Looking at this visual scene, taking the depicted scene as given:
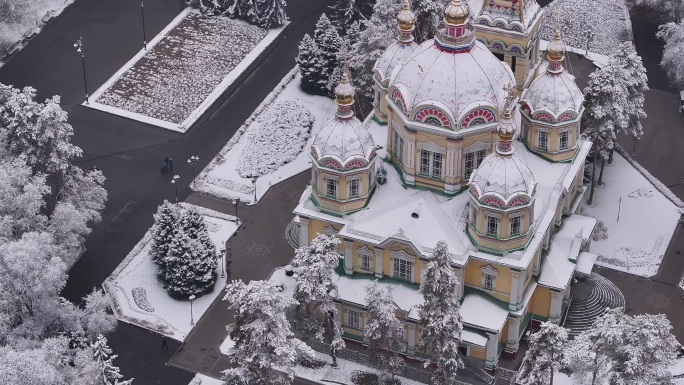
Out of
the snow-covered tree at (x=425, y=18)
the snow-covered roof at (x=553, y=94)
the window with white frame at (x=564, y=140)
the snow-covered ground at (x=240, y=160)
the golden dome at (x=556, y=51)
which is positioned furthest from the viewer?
the snow-covered tree at (x=425, y=18)

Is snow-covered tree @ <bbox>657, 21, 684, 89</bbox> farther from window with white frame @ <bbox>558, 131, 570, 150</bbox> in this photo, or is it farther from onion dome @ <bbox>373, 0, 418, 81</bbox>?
onion dome @ <bbox>373, 0, 418, 81</bbox>

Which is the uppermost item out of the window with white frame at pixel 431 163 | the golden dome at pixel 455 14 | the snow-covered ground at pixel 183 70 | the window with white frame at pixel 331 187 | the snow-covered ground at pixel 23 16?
the golden dome at pixel 455 14

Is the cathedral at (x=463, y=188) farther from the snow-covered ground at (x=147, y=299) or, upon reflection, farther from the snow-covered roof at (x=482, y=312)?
the snow-covered ground at (x=147, y=299)

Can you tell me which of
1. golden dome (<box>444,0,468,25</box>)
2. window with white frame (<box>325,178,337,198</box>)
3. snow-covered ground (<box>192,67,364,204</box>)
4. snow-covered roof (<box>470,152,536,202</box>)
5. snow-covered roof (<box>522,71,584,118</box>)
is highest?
golden dome (<box>444,0,468,25</box>)

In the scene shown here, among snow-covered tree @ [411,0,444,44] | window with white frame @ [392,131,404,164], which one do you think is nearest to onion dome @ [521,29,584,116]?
window with white frame @ [392,131,404,164]

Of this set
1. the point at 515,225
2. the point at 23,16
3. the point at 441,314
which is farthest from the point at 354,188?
the point at 23,16

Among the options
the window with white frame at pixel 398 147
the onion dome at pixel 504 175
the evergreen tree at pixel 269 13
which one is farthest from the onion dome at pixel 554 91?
the evergreen tree at pixel 269 13
